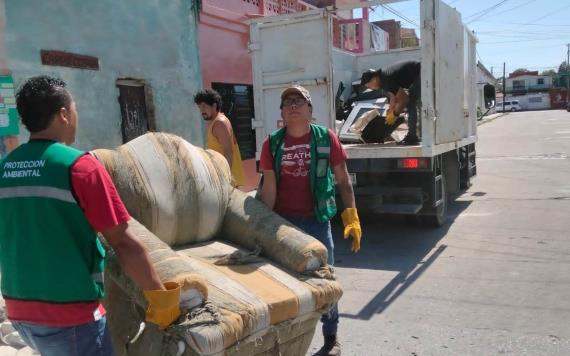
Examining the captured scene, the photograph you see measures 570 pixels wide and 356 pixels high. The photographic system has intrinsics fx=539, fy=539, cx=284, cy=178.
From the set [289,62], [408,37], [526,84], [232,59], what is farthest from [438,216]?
[526,84]

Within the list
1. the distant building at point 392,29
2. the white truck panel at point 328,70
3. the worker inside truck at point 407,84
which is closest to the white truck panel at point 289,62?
the white truck panel at point 328,70

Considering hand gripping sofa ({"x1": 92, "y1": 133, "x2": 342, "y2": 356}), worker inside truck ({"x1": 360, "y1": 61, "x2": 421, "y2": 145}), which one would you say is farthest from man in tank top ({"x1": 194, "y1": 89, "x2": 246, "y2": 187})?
worker inside truck ({"x1": 360, "y1": 61, "x2": 421, "y2": 145})

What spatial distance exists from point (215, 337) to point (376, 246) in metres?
4.23

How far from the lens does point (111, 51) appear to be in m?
6.36

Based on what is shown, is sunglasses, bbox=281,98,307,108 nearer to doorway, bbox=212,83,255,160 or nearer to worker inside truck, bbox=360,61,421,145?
worker inside truck, bbox=360,61,421,145

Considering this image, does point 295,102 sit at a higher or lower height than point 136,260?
higher

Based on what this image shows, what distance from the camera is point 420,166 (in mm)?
5953

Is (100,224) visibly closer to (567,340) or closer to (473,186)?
(567,340)

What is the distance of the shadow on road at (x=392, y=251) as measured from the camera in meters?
4.56

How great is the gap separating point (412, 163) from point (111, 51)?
3728 millimetres

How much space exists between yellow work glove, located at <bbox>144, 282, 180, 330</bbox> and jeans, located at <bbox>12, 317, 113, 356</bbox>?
0.21 meters

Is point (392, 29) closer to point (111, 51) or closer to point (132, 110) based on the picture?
point (132, 110)

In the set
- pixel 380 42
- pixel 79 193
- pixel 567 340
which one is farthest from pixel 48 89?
pixel 380 42

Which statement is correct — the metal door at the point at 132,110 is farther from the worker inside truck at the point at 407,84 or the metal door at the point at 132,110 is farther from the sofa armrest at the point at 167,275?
the sofa armrest at the point at 167,275
